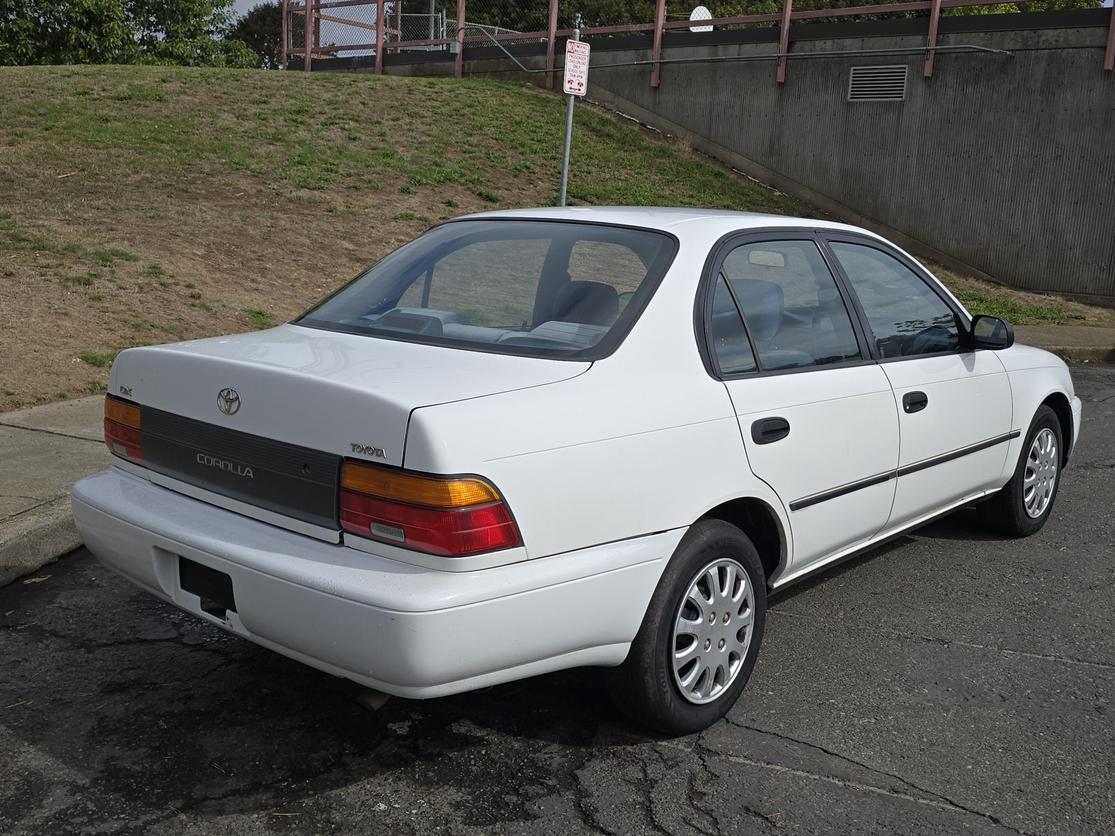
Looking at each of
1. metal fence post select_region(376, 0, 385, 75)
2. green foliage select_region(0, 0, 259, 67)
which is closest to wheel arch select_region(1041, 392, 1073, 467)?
metal fence post select_region(376, 0, 385, 75)

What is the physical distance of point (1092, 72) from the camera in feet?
50.7

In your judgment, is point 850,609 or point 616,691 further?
point 850,609

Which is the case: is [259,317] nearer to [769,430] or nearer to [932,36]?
[769,430]

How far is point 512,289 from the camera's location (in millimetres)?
3840

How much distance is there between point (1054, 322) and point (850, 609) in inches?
441

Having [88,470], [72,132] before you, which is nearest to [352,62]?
[72,132]

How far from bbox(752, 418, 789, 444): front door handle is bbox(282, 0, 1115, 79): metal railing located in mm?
14147

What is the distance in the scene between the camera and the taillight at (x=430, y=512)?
2713mm

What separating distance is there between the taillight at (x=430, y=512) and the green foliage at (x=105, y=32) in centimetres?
3318

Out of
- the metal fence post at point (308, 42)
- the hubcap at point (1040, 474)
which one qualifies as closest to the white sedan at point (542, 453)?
the hubcap at point (1040, 474)

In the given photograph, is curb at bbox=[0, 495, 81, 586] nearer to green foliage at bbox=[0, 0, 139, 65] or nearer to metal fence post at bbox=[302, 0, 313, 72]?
metal fence post at bbox=[302, 0, 313, 72]

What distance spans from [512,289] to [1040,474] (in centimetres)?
314

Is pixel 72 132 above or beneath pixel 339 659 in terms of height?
above

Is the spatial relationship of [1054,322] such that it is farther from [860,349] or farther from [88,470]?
[88,470]
